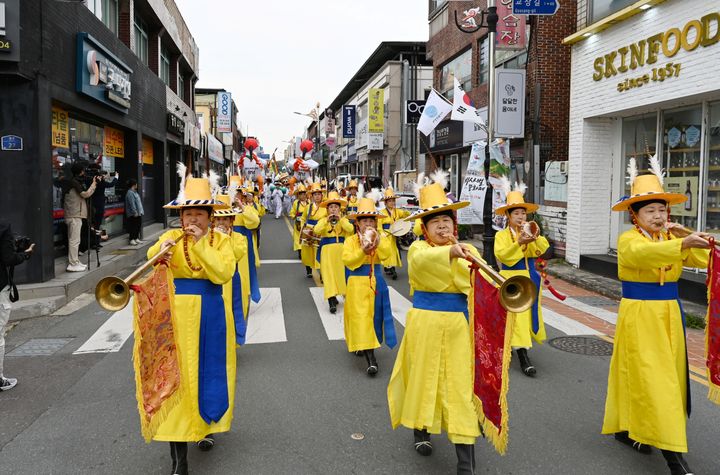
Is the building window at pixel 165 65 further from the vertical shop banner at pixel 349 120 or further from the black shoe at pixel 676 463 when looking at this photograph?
the black shoe at pixel 676 463

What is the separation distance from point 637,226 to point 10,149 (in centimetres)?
935

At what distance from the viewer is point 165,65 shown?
24609 mm

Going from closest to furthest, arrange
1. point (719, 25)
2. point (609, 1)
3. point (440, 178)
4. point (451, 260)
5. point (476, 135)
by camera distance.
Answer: point (451, 260) → point (440, 178) → point (719, 25) → point (609, 1) → point (476, 135)

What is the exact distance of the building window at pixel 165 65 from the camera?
23719mm

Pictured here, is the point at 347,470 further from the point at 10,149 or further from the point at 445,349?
the point at 10,149

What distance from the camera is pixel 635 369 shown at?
410 centimetres

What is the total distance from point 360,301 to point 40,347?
3920mm

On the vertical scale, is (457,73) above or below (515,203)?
above

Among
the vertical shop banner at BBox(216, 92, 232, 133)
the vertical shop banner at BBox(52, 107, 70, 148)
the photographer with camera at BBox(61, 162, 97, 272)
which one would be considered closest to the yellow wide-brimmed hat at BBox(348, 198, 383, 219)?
the photographer with camera at BBox(61, 162, 97, 272)

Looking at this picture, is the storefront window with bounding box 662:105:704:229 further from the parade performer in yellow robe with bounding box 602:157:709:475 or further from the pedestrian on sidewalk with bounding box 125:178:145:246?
the pedestrian on sidewalk with bounding box 125:178:145:246

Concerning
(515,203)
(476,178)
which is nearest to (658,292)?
(515,203)

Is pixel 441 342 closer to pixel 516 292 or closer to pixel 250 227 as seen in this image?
pixel 516 292

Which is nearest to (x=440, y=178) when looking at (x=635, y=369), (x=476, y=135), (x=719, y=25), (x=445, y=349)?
(x=445, y=349)

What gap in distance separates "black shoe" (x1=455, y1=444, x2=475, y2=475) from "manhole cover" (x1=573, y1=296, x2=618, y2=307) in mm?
6595
